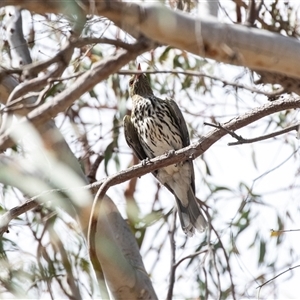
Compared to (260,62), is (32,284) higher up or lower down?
higher up

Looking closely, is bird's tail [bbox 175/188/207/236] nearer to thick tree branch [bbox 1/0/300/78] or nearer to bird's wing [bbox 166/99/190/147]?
bird's wing [bbox 166/99/190/147]

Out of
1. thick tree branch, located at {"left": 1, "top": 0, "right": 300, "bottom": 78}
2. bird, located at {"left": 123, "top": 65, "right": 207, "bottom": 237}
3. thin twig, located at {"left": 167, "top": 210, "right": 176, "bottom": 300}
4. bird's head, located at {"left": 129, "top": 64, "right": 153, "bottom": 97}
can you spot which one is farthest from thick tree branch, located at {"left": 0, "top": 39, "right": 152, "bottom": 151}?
bird's head, located at {"left": 129, "top": 64, "right": 153, "bottom": 97}

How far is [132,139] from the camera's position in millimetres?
4797

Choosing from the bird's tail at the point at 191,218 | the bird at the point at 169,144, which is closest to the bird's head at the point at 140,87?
the bird at the point at 169,144

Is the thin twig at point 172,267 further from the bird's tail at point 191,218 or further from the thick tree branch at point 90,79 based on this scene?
the thick tree branch at point 90,79

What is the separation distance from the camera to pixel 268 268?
15.5 ft

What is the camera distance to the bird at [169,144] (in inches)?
185

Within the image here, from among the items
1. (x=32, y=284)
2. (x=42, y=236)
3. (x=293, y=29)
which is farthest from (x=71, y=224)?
(x=293, y=29)

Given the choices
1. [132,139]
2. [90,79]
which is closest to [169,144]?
[132,139]

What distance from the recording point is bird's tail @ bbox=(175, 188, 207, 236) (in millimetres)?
4648

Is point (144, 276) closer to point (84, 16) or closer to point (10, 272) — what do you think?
point (10, 272)

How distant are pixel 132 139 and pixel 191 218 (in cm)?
61

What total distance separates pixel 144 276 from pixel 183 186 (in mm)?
808

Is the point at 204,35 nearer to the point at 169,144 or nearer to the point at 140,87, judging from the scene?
the point at 169,144
